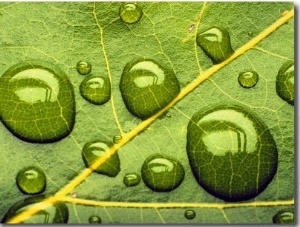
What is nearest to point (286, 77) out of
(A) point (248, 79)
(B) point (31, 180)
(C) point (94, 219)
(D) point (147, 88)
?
(A) point (248, 79)

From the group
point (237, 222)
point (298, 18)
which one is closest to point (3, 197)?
point (237, 222)

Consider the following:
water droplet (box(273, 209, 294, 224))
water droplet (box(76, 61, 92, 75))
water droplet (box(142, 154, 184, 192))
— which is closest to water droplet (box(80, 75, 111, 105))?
water droplet (box(76, 61, 92, 75))

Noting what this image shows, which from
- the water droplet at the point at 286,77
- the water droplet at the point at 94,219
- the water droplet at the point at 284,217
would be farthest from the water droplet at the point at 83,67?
the water droplet at the point at 284,217

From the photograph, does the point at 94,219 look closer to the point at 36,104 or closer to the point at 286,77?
the point at 36,104

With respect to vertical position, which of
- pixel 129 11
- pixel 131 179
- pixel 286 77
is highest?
pixel 129 11

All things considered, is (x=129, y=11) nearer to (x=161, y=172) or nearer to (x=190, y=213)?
(x=161, y=172)

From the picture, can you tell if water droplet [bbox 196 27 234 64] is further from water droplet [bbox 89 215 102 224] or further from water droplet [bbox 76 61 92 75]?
water droplet [bbox 89 215 102 224]

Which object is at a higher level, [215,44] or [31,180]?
[215,44]
